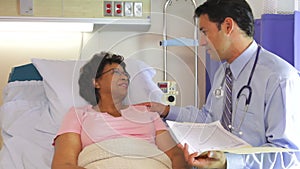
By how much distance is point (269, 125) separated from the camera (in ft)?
5.58

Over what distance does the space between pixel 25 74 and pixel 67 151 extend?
0.95 metres

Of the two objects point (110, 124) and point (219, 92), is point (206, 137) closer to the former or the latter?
point (219, 92)

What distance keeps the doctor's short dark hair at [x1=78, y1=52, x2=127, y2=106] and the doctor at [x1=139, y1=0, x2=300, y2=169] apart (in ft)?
1.56

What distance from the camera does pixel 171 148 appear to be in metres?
2.02

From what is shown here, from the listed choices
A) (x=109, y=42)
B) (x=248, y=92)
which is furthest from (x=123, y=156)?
(x=109, y=42)

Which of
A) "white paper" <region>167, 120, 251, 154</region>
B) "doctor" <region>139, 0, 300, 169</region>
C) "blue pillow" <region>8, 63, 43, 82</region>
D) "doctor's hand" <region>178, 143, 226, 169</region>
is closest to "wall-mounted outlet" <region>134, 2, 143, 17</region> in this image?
"blue pillow" <region>8, 63, 43, 82</region>

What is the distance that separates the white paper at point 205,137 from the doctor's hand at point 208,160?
0.68 feet

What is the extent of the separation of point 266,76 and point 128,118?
71 cm

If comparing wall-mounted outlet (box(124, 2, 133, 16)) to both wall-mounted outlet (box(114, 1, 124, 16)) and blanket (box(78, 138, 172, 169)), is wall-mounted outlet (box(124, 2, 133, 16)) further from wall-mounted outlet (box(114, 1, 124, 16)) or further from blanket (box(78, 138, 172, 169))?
blanket (box(78, 138, 172, 169))

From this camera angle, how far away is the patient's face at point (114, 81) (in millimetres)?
2199

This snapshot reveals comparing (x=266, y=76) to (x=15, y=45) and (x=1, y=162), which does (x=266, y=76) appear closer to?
(x=1, y=162)

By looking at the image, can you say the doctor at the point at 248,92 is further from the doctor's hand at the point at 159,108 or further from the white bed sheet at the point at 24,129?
the white bed sheet at the point at 24,129

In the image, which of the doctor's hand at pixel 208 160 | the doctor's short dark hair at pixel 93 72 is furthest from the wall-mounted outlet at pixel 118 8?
the doctor's hand at pixel 208 160

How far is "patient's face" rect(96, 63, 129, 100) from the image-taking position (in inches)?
86.6
